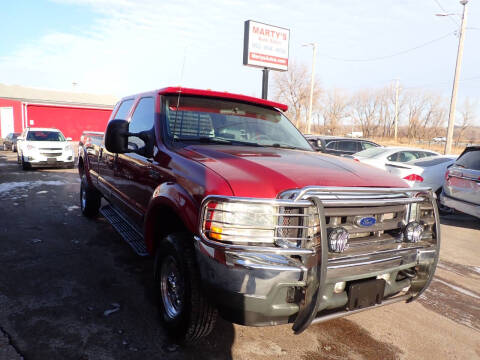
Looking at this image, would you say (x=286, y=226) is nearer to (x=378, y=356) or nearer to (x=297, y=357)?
(x=297, y=357)

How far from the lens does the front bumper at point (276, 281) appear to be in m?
2.12

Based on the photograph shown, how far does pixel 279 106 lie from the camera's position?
Result: 438 centimetres

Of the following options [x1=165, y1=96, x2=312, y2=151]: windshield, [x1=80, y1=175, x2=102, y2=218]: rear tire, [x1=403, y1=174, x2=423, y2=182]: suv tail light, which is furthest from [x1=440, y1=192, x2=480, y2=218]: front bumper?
[x1=80, y1=175, x2=102, y2=218]: rear tire

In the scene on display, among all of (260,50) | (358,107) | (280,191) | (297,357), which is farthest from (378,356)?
(358,107)

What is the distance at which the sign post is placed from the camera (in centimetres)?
1680

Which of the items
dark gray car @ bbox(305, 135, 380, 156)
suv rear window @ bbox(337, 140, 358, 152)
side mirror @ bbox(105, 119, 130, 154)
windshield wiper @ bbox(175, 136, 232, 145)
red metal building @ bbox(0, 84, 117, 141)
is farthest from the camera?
red metal building @ bbox(0, 84, 117, 141)

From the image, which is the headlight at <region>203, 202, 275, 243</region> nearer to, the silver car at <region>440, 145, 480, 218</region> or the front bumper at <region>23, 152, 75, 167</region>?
the silver car at <region>440, 145, 480, 218</region>

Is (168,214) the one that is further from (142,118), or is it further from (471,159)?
(471,159)

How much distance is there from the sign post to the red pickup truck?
44.5ft

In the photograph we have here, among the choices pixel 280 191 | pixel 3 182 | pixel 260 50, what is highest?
pixel 260 50

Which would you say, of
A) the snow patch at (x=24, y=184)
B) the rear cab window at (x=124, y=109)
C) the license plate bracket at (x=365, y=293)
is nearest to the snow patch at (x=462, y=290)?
the license plate bracket at (x=365, y=293)

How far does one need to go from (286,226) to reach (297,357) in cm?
123

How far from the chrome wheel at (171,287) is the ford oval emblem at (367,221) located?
1.32 m

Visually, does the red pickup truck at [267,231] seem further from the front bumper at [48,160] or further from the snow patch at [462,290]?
the front bumper at [48,160]
